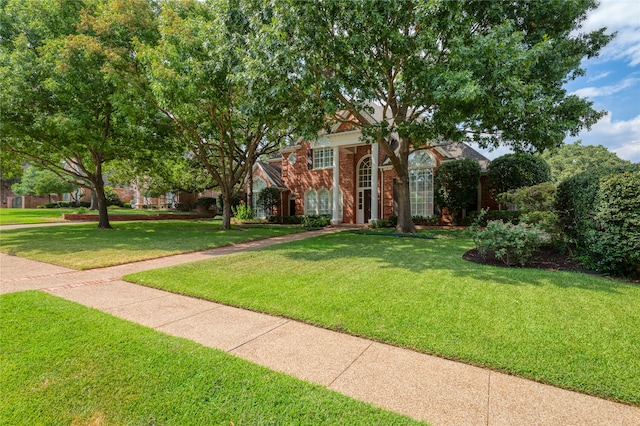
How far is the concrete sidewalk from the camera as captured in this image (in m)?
2.33

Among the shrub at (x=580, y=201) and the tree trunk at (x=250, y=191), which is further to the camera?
the tree trunk at (x=250, y=191)

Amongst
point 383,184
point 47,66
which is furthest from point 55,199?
point 383,184

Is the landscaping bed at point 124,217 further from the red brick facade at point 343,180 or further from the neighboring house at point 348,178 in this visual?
the red brick facade at point 343,180

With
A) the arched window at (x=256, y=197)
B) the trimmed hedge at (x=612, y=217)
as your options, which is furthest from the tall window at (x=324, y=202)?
the trimmed hedge at (x=612, y=217)

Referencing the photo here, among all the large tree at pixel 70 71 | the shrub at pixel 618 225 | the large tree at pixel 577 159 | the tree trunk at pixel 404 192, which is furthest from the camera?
the large tree at pixel 577 159

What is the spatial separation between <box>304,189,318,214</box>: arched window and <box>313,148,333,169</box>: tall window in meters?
1.97

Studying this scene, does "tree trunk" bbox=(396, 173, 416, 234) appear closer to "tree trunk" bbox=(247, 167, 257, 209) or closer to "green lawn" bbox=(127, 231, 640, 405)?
"green lawn" bbox=(127, 231, 640, 405)

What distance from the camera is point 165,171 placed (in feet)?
66.9

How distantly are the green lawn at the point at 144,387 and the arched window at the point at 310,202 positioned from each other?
1992 centimetres

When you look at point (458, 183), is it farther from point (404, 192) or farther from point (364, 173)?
point (364, 173)

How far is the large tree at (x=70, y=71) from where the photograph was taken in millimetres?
12016

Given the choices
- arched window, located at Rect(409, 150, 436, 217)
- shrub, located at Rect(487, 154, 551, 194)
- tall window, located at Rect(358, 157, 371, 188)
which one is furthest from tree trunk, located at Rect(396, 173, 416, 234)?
tall window, located at Rect(358, 157, 371, 188)

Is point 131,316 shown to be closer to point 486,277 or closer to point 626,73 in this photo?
point 486,277

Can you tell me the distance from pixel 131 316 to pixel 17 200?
183ft
